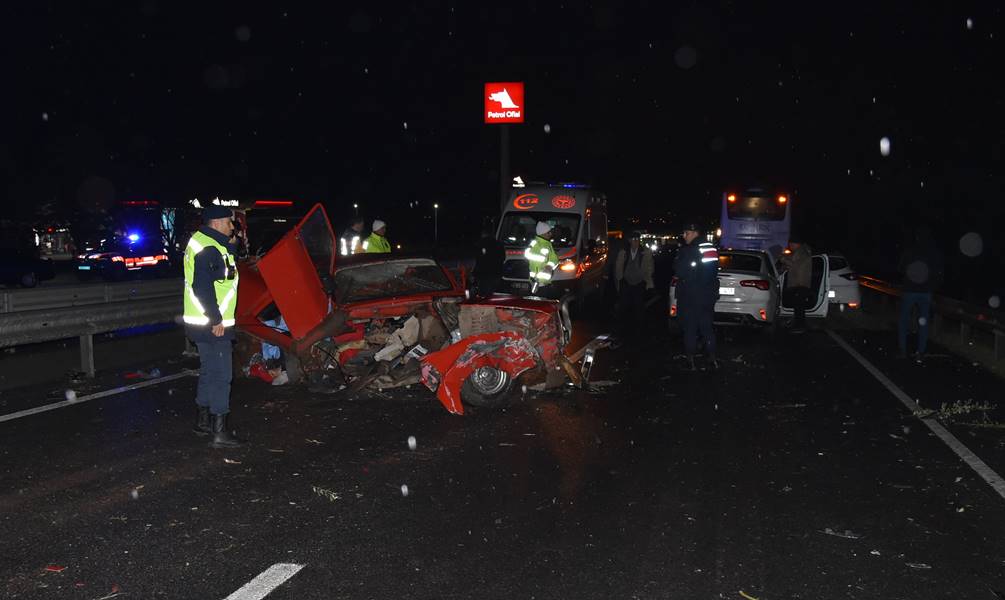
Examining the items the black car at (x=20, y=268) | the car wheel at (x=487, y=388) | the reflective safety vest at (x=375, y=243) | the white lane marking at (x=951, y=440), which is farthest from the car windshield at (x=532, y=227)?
the black car at (x=20, y=268)

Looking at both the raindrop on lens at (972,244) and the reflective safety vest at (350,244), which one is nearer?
the reflective safety vest at (350,244)

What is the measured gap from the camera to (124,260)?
29.8 metres

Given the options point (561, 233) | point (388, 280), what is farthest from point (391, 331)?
point (561, 233)

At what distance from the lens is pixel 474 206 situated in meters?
76.4

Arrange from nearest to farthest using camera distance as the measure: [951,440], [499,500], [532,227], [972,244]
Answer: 1. [499,500]
2. [951,440]
3. [532,227]
4. [972,244]

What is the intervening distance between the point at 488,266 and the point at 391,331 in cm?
393

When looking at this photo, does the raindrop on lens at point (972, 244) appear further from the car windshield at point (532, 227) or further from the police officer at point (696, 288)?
the police officer at point (696, 288)

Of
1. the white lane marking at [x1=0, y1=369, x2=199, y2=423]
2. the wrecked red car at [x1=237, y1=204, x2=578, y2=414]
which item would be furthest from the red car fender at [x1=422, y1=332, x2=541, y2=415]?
the white lane marking at [x1=0, y1=369, x2=199, y2=423]

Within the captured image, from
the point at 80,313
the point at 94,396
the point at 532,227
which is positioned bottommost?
the point at 94,396

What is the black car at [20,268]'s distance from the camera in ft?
86.6

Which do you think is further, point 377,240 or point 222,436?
point 377,240

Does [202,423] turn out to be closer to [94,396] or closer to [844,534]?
[94,396]

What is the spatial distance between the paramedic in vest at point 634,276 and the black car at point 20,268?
18.8 meters

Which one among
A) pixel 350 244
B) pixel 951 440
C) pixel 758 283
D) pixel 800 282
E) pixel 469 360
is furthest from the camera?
pixel 800 282
